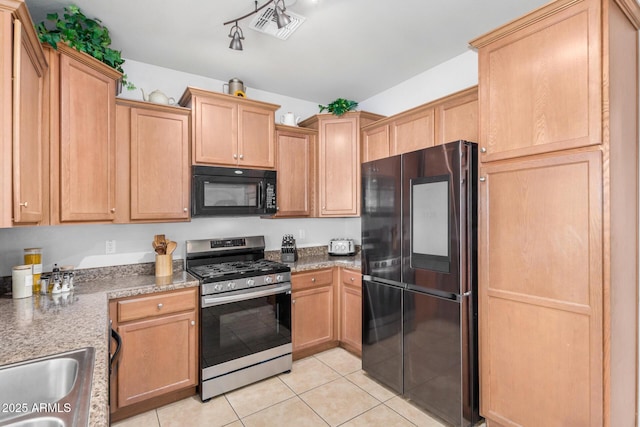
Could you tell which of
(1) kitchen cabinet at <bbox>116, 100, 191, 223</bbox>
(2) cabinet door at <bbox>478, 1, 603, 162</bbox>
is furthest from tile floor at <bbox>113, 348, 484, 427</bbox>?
(2) cabinet door at <bbox>478, 1, 603, 162</bbox>

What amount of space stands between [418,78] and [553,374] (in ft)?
8.70

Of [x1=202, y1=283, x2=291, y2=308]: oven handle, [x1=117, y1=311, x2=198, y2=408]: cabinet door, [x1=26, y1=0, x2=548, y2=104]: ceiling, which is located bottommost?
[x1=117, y1=311, x2=198, y2=408]: cabinet door

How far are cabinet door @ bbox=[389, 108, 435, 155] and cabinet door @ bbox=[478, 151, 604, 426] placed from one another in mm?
873

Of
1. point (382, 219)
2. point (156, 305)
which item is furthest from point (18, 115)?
point (382, 219)

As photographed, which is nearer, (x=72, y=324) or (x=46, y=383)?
(x=46, y=383)

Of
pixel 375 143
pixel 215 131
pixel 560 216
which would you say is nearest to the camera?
pixel 560 216

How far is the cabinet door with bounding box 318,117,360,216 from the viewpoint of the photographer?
11.0 feet

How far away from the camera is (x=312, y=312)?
305 cm

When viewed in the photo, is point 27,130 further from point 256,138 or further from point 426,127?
point 426,127

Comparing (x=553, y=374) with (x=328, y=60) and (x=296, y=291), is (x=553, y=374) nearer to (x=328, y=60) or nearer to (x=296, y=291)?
(x=296, y=291)

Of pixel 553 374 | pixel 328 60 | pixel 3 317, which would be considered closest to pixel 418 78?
pixel 328 60

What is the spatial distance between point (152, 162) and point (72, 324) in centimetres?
140

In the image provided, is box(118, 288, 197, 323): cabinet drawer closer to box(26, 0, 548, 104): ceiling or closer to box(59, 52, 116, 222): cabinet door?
box(59, 52, 116, 222): cabinet door

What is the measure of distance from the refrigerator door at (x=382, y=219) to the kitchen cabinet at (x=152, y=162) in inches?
59.2
